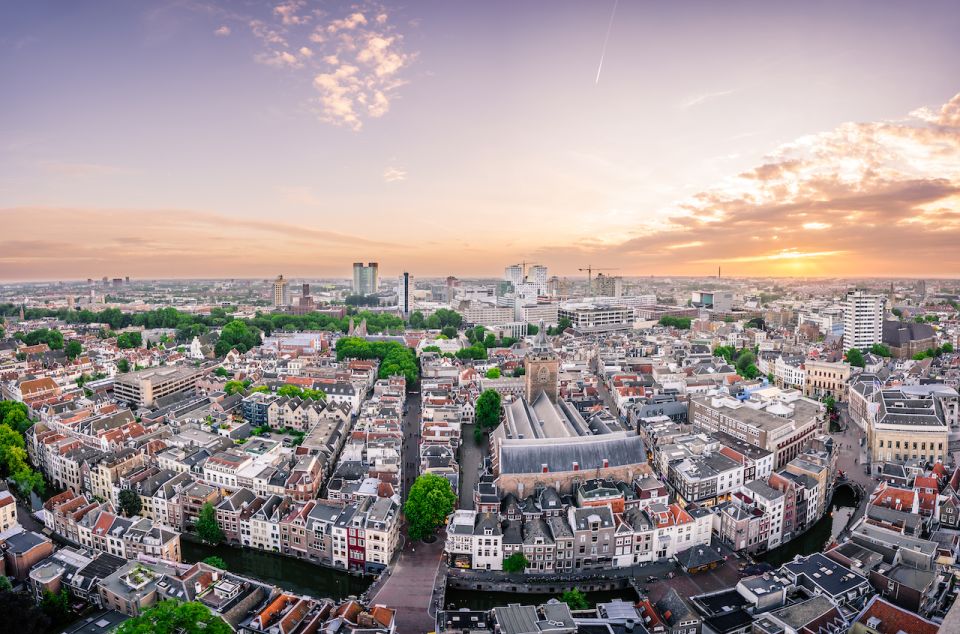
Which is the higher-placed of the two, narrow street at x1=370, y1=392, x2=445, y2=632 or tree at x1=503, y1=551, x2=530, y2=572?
tree at x1=503, y1=551, x2=530, y2=572

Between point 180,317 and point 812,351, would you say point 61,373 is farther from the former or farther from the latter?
point 812,351

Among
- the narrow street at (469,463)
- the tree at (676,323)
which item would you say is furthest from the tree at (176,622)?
the tree at (676,323)

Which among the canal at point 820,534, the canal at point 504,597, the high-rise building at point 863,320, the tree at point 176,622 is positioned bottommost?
the canal at point 504,597

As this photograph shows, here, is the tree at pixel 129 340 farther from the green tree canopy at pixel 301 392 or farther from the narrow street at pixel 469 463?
the narrow street at pixel 469 463

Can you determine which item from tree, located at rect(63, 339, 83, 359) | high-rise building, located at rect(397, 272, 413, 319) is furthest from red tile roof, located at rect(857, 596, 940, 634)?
high-rise building, located at rect(397, 272, 413, 319)

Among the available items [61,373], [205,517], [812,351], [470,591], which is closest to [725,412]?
[470,591]

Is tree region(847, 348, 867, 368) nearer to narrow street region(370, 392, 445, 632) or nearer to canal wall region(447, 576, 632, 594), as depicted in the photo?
canal wall region(447, 576, 632, 594)
